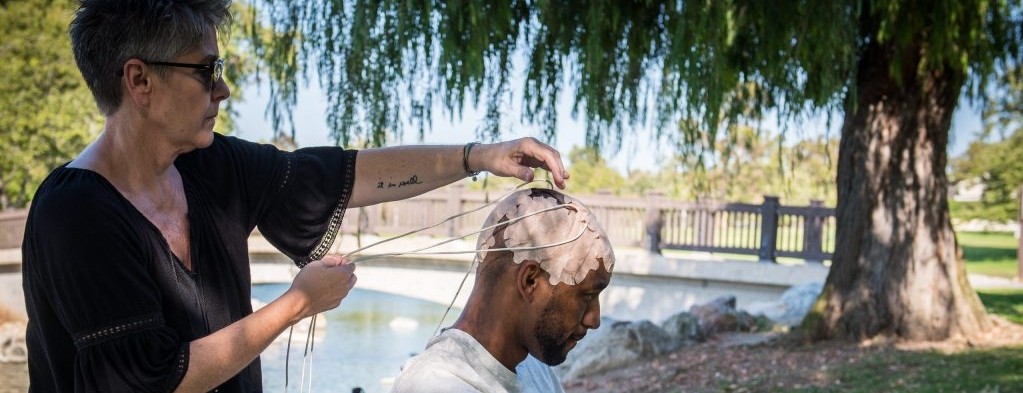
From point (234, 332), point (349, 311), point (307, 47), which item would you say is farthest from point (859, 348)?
point (349, 311)

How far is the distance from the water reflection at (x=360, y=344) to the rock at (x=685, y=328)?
2458mm

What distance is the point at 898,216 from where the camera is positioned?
7.96m

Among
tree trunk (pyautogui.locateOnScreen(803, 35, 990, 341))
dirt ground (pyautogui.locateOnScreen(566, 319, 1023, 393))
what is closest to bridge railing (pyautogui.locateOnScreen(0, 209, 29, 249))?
dirt ground (pyautogui.locateOnScreen(566, 319, 1023, 393))

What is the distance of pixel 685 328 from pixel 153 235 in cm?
870

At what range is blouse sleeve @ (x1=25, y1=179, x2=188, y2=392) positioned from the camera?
165 cm

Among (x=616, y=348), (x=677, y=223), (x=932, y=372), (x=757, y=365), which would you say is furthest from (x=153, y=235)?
(x=677, y=223)

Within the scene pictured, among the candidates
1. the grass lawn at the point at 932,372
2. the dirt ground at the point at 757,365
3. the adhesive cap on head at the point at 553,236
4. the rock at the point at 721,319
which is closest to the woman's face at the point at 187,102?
the adhesive cap on head at the point at 553,236

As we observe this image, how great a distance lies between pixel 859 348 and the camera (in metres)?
7.89

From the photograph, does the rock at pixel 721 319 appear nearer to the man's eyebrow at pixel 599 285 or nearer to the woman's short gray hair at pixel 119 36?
the man's eyebrow at pixel 599 285

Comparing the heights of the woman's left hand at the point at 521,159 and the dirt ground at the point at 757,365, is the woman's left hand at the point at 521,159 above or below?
above

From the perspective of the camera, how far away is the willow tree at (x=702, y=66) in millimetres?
4410

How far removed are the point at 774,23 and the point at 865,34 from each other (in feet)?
9.65

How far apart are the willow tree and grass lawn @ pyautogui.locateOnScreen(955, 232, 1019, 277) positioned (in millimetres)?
6472

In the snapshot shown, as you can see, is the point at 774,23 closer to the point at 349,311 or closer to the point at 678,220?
the point at 678,220
